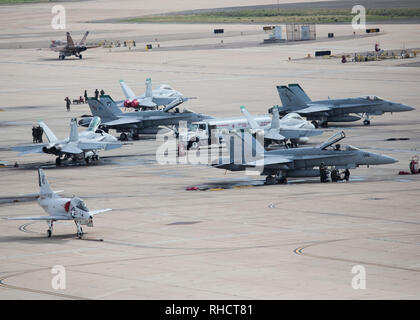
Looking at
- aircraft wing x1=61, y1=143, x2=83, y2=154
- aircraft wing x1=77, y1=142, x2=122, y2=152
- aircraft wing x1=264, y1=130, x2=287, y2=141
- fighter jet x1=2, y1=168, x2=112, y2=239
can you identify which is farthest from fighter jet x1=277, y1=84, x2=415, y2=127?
fighter jet x1=2, y1=168, x2=112, y2=239

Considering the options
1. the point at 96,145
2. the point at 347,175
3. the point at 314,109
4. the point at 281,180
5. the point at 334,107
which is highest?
the point at 334,107

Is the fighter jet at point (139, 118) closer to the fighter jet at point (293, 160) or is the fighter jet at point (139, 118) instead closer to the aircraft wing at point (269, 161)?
the fighter jet at point (293, 160)

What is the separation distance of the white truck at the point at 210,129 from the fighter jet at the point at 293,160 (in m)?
17.9

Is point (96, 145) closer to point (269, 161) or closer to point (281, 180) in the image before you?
point (269, 161)

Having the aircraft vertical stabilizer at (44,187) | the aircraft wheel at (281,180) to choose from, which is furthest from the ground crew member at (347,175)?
the aircraft vertical stabilizer at (44,187)

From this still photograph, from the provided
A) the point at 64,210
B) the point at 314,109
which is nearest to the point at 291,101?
the point at 314,109

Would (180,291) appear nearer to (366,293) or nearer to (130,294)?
(130,294)

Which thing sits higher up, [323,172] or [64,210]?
[64,210]

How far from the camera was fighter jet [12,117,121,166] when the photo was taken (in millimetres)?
72938

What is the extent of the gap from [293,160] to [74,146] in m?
19.7

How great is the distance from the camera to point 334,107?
92.2 m

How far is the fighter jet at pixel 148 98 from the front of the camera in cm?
10356

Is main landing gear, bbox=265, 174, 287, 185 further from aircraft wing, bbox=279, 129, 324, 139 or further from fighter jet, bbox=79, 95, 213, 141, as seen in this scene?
fighter jet, bbox=79, 95, 213, 141
